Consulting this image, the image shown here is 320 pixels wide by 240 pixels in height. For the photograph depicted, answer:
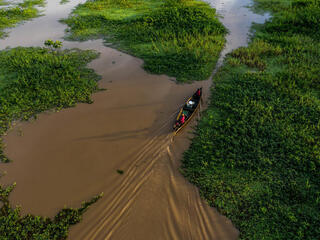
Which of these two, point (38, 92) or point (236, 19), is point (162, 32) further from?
point (38, 92)

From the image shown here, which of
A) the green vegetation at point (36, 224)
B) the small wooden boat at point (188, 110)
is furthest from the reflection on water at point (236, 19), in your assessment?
the green vegetation at point (36, 224)

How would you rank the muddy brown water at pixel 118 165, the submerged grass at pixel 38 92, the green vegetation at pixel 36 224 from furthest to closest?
the muddy brown water at pixel 118 165 < the submerged grass at pixel 38 92 < the green vegetation at pixel 36 224

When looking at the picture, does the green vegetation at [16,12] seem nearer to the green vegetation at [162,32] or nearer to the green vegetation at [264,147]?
the green vegetation at [162,32]

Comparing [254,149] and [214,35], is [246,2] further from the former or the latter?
[254,149]

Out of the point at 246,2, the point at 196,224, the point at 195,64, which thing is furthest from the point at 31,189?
the point at 246,2

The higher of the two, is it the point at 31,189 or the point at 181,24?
the point at 181,24

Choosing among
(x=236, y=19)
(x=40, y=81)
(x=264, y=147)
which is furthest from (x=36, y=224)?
(x=236, y=19)

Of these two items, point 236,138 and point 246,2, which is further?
point 246,2
